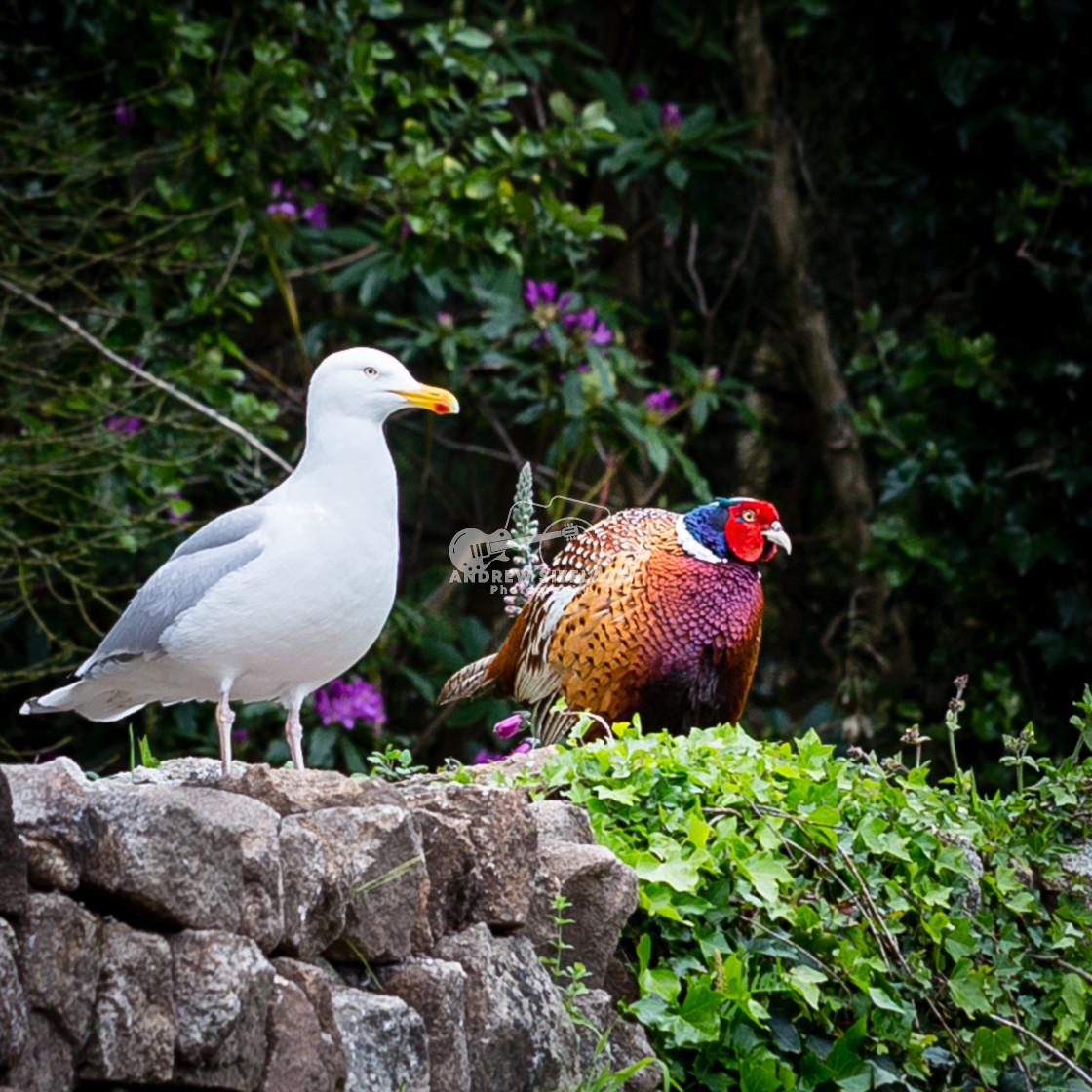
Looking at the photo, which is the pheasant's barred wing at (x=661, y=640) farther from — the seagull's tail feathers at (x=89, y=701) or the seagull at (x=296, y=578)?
the seagull's tail feathers at (x=89, y=701)

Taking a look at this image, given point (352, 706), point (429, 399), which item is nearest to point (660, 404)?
point (352, 706)

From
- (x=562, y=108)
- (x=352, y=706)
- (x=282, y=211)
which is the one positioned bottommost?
(x=352, y=706)

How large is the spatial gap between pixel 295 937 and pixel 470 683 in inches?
68.3

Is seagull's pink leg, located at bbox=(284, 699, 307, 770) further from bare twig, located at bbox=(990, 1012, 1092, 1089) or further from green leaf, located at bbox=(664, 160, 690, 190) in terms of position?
green leaf, located at bbox=(664, 160, 690, 190)

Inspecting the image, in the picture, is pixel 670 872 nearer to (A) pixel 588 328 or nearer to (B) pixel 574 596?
(B) pixel 574 596

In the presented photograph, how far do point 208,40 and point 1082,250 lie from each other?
3.42 metres

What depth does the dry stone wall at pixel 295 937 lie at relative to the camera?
64.2 inches

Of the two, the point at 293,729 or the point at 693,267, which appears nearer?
the point at 293,729

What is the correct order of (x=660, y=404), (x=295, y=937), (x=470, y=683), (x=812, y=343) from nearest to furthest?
(x=295, y=937) < (x=470, y=683) < (x=660, y=404) < (x=812, y=343)

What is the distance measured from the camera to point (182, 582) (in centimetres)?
255

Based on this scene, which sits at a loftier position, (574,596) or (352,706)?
(574,596)

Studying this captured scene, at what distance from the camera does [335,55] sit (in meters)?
5.31

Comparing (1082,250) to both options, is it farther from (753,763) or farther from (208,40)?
(753,763)

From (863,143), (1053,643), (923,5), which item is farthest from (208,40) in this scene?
(1053,643)
